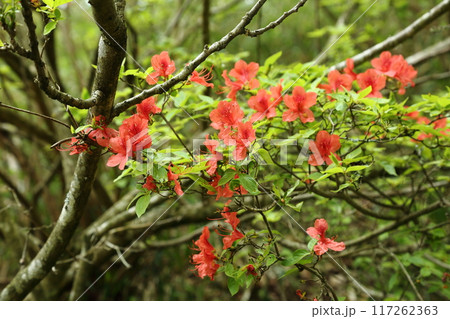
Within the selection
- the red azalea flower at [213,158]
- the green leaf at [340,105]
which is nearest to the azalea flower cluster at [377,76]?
the green leaf at [340,105]

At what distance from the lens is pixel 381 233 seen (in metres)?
1.75

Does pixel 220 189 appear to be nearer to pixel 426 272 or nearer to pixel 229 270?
pixel 229 270

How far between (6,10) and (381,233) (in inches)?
63.2

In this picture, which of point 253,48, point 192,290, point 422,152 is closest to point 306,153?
point 422,152

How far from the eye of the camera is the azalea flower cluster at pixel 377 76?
4.24 ft

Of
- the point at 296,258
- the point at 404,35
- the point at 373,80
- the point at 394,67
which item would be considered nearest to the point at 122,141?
the point at 296,258

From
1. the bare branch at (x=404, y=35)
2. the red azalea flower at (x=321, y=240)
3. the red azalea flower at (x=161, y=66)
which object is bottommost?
the red azalea flower at (x=321, y=240)

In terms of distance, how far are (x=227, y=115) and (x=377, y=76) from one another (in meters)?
0.59

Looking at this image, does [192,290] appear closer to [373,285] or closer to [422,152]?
[373,285]

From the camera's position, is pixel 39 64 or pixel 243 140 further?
pixel 243 140

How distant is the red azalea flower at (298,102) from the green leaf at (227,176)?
29 cm

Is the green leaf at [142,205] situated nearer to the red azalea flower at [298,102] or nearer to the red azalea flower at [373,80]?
the red azalea flower at [298,102]

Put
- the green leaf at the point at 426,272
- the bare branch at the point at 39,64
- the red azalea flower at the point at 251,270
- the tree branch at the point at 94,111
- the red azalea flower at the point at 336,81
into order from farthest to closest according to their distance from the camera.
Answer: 1. the green leaf at the point at 426,272
2. the red azalea flower at the point at 336,81
3. the red azalea flower at the point at 251,270
4. the tree branch at the point at 94,111
5. the bare branch at the point at 39,64

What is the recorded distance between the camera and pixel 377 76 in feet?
4.41
